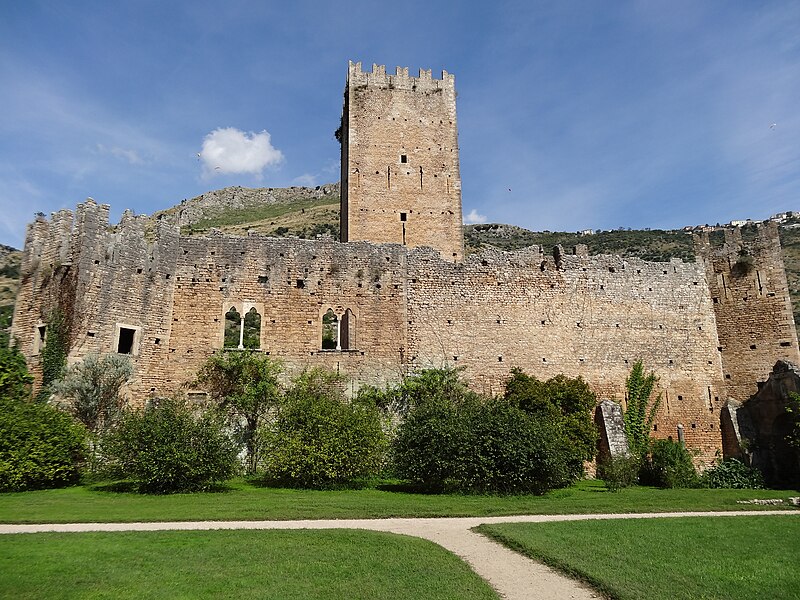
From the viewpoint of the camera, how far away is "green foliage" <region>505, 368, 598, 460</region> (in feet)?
65.6

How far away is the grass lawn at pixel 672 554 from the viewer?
7062 millimetres

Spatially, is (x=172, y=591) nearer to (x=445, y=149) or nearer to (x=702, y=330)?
(x=702, y=330)

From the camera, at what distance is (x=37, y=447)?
14.4 m

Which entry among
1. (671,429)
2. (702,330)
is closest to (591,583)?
(671,429)

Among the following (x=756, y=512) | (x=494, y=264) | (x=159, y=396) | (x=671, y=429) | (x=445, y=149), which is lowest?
(x=756, y=512)

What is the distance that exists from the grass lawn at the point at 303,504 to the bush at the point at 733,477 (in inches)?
154

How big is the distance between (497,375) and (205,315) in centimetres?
1004

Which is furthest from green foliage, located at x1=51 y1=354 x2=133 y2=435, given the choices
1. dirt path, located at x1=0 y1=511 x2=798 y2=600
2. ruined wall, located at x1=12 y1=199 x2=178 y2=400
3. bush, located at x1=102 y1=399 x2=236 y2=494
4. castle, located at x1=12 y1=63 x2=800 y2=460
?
dirt path, located at x1=0 y1=511 x2=798 y2=600

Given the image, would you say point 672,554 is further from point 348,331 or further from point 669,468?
point 348,331

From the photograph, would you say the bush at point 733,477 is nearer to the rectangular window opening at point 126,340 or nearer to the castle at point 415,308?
the castle at point 415,308

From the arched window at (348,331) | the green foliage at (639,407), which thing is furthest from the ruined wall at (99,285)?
the green foliage at (639,407)

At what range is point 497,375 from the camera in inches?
831

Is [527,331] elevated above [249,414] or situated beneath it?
elevated above

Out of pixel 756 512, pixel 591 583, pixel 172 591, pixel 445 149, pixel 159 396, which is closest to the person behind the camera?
pixel 172 591
